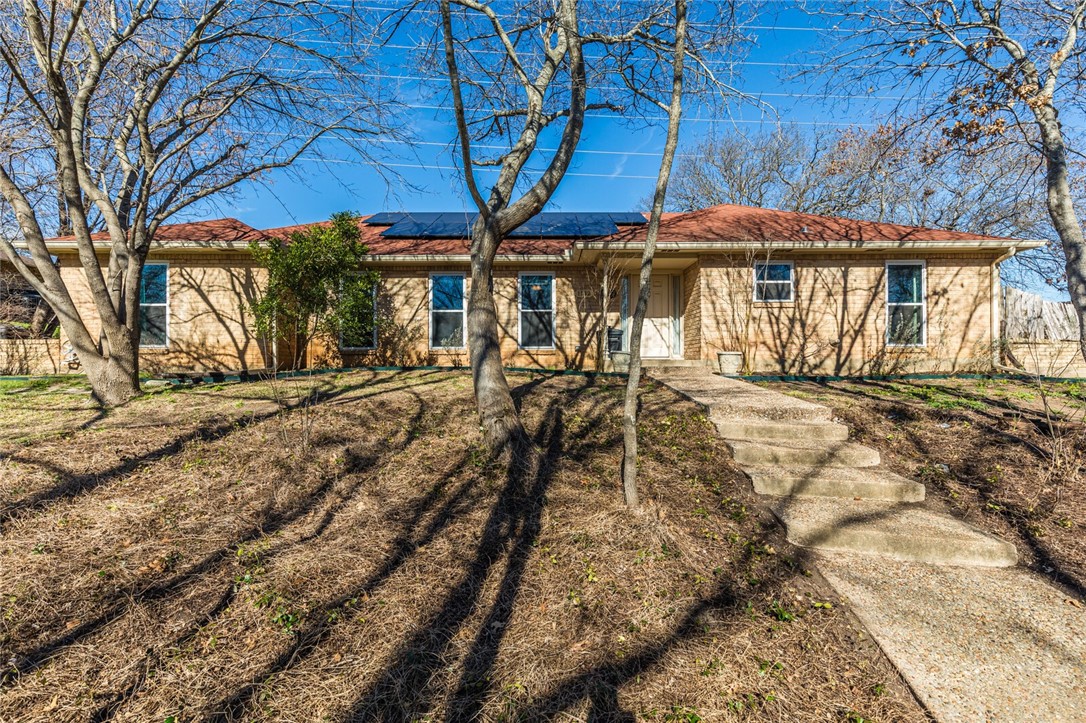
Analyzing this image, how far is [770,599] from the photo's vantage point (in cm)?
266

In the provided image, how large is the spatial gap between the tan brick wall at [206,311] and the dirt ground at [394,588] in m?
5.86

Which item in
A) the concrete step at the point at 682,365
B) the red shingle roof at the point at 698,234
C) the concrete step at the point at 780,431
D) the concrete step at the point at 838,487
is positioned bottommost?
the concrete step at the point at 838,487

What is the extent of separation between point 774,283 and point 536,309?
17.3 ft

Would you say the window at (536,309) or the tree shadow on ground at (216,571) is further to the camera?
the window at (536,309)

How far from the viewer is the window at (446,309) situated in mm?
10453

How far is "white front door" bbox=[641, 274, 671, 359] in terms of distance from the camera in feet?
36.0

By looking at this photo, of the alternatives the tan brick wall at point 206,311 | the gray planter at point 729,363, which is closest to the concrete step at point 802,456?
the gray planter at point 729,363

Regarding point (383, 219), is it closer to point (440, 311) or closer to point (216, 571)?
point (440, 311)

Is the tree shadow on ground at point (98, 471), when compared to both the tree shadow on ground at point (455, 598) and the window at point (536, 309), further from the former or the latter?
the window at point (536, 309)

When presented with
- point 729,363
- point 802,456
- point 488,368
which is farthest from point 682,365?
point 488,368

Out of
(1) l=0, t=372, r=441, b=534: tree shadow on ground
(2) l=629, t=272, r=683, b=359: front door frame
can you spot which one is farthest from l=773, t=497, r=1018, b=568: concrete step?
(2) l=629, t=272, r=683, b=359: front door frame

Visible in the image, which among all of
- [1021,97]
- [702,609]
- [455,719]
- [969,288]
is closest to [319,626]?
[455,719]

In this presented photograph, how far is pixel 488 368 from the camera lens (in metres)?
4.94

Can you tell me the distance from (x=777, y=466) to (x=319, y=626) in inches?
149
